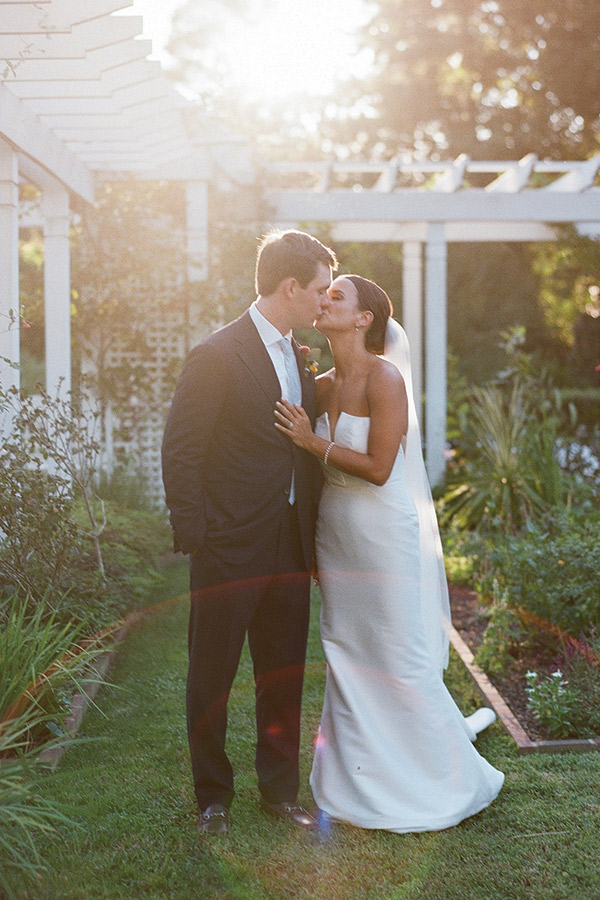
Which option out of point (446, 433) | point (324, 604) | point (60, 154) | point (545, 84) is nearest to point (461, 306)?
point (545, 84)

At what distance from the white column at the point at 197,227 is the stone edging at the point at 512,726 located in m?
4.61

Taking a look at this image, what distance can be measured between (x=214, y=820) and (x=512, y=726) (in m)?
1.54

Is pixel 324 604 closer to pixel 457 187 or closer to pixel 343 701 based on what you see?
pixel 343 701

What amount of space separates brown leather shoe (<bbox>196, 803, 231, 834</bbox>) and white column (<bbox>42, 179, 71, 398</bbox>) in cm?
414

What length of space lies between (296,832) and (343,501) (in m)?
1.11

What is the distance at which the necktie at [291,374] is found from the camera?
10.8 ft

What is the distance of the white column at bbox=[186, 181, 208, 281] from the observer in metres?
8.48

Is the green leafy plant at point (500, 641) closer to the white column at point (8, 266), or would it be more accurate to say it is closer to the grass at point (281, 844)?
the grass at point (281, 844)

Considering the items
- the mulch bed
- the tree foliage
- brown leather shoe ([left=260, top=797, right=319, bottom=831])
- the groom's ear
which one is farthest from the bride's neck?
the tree foliage

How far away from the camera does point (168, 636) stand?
557 cm

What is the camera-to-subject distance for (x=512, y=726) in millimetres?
4129

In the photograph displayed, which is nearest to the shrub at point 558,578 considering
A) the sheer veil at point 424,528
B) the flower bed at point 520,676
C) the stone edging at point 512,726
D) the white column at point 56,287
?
the flower bed at point 520,676

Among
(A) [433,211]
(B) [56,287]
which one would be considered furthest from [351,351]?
(A) [433,211]

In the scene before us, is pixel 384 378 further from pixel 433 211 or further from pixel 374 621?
pixel 433 211
